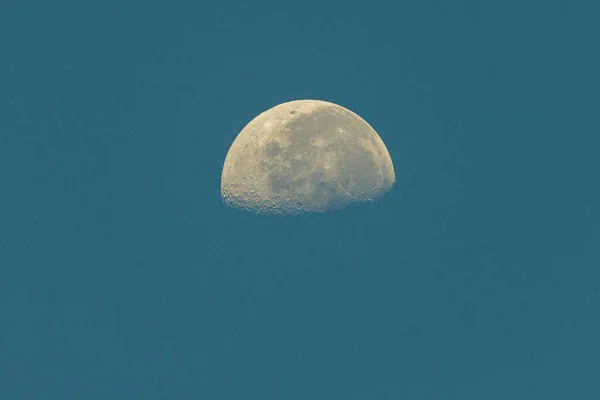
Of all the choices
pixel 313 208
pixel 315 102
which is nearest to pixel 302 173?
pixel 313 208

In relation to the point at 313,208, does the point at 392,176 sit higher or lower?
higher

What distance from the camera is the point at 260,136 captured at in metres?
37.7

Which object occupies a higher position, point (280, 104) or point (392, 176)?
point (280, 104)

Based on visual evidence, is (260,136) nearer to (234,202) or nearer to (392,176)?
(234,202)

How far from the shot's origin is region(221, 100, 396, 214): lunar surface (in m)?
35.9

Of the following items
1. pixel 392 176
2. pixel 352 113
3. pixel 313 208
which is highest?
pixel 352 113

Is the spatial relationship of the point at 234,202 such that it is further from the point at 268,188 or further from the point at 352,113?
the point at 352,113

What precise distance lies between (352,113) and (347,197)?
476cm

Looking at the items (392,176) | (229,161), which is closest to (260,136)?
(229,161)

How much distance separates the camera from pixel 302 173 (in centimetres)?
3584

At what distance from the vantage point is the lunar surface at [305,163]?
118 feet

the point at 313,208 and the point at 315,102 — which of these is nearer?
the point at 313,208

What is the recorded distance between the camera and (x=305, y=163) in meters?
35.9

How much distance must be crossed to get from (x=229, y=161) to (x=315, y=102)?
166 inches
